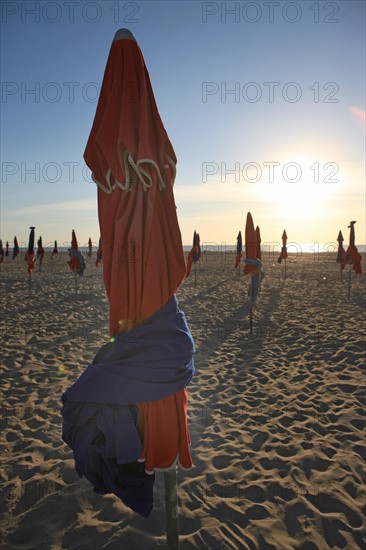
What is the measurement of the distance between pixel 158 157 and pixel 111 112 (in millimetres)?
369

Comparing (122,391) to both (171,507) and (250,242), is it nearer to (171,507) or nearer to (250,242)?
(171,507)

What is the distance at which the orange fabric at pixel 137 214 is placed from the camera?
1.80 m

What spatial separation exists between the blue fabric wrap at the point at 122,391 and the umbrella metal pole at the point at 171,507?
22 centimetres

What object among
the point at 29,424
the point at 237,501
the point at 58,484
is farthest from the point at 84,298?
the point at 237,501

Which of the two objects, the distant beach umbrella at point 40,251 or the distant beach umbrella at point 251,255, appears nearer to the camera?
the distant beach umbrella at point 251,255

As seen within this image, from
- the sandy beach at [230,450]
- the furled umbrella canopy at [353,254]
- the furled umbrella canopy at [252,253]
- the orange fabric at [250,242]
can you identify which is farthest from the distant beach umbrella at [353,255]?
the orange fabric at [250,242]

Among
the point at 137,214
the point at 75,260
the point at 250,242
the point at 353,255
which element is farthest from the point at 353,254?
the point at 137,214

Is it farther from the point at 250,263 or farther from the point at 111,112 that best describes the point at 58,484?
the point at 250,263

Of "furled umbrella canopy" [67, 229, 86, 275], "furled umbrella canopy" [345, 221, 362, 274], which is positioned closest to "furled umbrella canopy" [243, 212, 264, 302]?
"furled umbrella canopy" [345, 221, 362, 274]

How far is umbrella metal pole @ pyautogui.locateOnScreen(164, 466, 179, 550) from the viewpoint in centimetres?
206

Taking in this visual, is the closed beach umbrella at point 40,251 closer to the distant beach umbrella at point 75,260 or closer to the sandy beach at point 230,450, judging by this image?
the distant beach umbrella at point 75,260

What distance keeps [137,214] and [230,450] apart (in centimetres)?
362

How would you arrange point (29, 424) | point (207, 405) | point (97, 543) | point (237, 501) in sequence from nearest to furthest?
point (97, 543), point (237, 501), point (29, 424), point (207, 405)

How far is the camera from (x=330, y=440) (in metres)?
4.29
